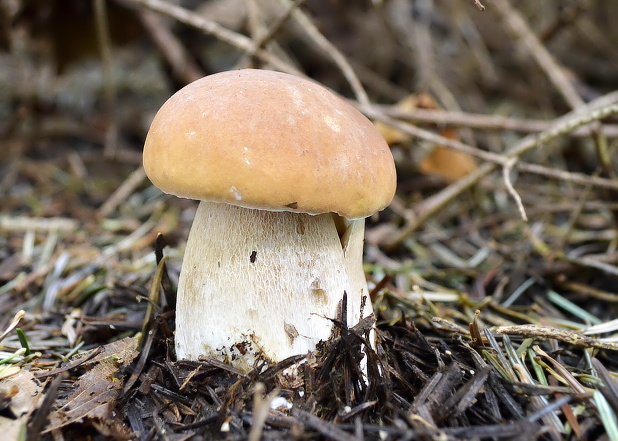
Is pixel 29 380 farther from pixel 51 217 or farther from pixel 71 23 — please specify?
pixel 71 23

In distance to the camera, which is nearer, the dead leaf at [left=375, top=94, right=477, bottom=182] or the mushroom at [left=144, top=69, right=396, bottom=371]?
the mushroom at [left=144, top=69, right=396, bottom=371]

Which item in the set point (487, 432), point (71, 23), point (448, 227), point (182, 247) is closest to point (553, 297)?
point (448, 227)

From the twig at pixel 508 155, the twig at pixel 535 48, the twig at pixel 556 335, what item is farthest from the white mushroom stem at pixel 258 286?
the twig at pixel 535 48

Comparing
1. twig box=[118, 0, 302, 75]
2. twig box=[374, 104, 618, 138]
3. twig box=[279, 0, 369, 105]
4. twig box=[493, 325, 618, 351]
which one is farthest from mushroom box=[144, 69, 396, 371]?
twig box=[374, 104, 618, 138]

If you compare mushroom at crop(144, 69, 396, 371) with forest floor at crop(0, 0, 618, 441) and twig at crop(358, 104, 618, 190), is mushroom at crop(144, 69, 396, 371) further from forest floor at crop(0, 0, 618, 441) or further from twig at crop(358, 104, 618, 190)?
twig at crop(358, 104, 618, 190)

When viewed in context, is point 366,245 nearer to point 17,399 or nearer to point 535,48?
point 535,48

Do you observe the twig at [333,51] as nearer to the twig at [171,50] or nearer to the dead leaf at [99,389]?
the twig at [171,50]
